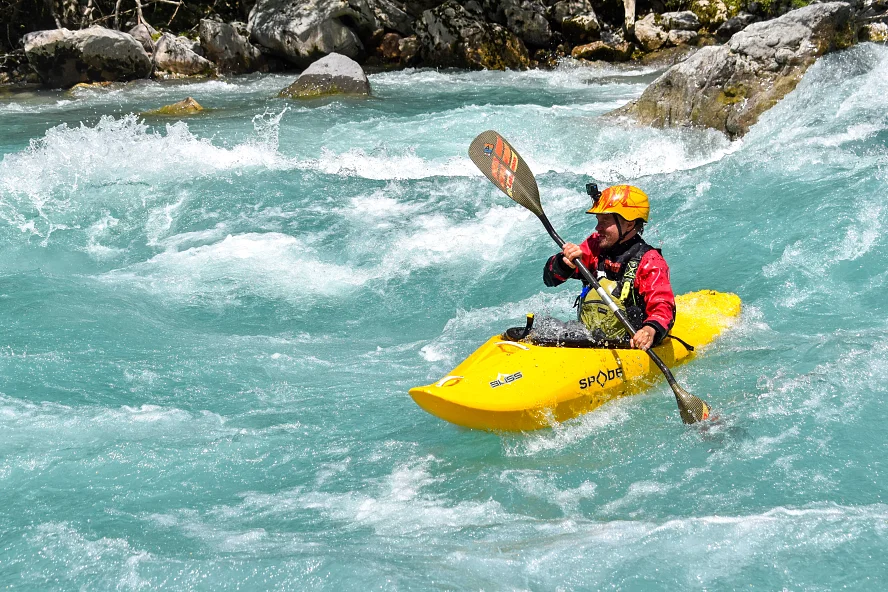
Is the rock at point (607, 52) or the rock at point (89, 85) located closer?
the rock at point (89, 85)

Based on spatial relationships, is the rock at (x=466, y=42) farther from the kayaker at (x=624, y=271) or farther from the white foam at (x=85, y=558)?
the white foam at (x=85, y=558)

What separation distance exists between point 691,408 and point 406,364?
1.93 meters

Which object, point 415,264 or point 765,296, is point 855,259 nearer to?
point 765,296

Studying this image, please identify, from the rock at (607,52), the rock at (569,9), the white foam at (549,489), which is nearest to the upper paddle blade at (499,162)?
the white foam at (549,489)

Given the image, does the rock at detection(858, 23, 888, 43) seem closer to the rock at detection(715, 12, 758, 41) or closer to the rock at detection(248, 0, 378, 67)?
the rock at detection(715, 12, 758, 41)

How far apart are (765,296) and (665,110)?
4.14 m

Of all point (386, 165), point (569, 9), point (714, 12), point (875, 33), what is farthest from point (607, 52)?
point (386, 165)

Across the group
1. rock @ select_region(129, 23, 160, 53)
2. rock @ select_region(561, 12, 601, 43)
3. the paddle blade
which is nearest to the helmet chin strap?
the paddle blade

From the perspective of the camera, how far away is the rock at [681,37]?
53.5 ft

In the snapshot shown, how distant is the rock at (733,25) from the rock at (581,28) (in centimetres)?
231

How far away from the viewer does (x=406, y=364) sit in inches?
→ 213

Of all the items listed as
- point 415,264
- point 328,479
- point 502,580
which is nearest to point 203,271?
point 415,264

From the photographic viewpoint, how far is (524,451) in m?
4.14

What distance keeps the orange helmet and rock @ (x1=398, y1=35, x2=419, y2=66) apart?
1335 centimetres
